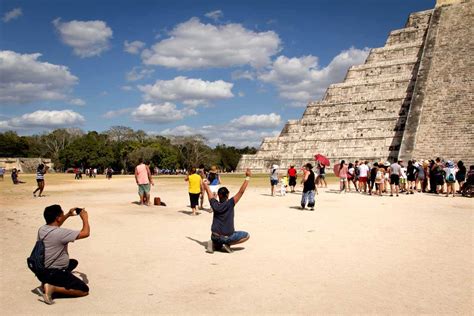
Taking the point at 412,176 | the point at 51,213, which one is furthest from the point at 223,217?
the point at 412,176

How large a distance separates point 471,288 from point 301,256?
2277 mm

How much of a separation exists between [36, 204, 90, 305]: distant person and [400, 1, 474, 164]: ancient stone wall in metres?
21.1

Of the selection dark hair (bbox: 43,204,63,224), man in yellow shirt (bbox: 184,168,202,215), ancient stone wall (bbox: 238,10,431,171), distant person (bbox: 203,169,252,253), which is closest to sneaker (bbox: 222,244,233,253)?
distant person (bbox: 203,169,252,253)

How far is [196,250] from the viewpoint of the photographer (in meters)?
6.88

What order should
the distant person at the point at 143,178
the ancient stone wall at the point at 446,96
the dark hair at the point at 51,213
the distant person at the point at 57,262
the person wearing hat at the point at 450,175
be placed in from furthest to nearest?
the ancient stone wall at the point at 446,96 → the person wearing hat at the point at 450,175 → the distant person at the point at 143,178 → the dark hair at the point at 51,213 → the distant person at the point at 57,262

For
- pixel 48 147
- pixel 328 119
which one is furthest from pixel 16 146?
pixel 328 119

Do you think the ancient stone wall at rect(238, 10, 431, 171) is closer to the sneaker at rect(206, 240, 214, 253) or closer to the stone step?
the stone step

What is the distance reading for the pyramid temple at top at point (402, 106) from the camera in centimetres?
2359

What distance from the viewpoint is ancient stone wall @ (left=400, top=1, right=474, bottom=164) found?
2266 cm

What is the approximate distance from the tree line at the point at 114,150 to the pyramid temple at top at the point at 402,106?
21.3m

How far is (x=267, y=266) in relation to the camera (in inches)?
229

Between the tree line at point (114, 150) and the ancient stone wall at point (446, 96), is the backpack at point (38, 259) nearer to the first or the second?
the ancient stone wall at point (446, 96)

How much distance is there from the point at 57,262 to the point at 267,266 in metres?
2.62

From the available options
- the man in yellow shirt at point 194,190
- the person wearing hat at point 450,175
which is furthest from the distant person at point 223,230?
the person wearing hat at point 450,175
